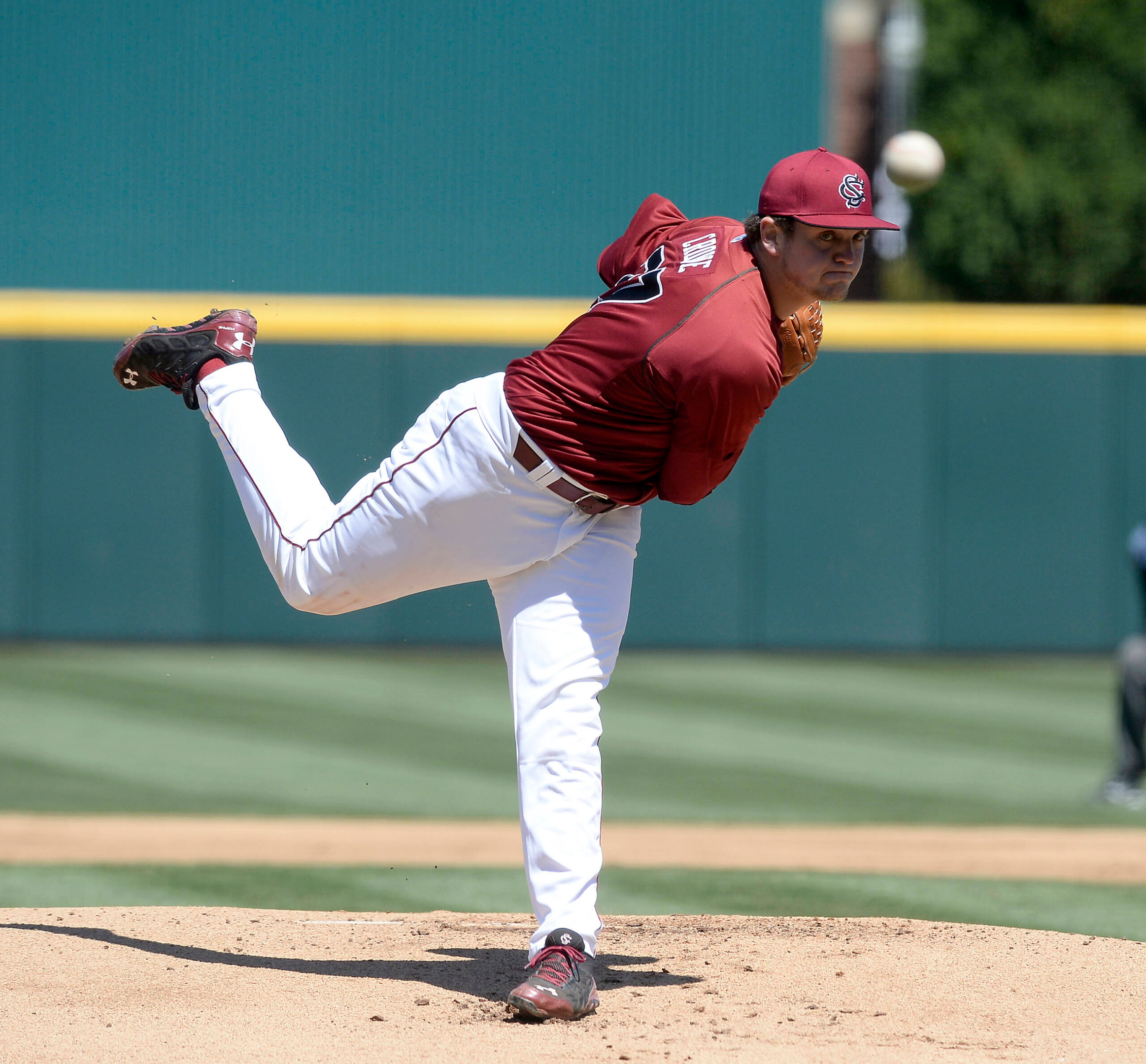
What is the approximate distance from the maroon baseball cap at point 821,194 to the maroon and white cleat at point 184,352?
48.1 inches

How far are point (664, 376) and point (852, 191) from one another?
1.67 ft

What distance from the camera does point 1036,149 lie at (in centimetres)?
1681

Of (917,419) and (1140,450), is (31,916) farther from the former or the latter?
(1140,450)

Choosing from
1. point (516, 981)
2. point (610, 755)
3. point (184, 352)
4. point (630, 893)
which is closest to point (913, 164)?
point (610, 755)

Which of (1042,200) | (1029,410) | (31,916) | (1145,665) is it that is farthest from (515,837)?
(1042,200)

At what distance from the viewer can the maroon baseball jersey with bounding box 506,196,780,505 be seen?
292 cm

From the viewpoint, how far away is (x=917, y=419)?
11.0m

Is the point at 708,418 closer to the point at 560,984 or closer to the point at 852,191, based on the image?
the point at 852,191

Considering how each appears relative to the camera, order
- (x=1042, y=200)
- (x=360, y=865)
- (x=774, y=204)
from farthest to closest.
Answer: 1. (x=1042, y=200)
2. (x=360, y=865)
3. (x=774, y=204)

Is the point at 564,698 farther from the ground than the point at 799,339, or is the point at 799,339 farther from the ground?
the point at 799,339

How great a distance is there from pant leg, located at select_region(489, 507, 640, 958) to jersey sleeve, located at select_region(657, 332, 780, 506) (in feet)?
0.74

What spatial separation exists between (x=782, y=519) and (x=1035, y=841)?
5093mm

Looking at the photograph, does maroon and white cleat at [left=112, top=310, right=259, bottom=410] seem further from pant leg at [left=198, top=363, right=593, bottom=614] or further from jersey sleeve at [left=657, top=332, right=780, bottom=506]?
jersey sleeve at [left=657, top=332, right=780, bottom=506]

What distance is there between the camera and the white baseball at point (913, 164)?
6941 mm
